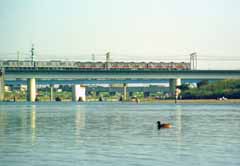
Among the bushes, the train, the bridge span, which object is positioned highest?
the train

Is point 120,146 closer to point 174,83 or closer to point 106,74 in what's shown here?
point 106,74

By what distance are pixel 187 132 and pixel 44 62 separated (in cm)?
12469

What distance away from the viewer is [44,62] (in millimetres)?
173000

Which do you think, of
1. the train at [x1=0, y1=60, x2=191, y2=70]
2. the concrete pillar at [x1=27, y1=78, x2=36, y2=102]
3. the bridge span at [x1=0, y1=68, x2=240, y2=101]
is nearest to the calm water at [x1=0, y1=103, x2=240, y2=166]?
the bridge span at [x1=0, y1=68, x2=240, y2=101]

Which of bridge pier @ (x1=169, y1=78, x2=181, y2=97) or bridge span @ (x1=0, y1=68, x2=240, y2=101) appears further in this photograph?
bridge pier @ (x1=169, y1=78, x2=181, y2=97)

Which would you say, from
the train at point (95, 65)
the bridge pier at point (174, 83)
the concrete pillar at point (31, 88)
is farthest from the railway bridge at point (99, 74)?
the train at point (95, 65)

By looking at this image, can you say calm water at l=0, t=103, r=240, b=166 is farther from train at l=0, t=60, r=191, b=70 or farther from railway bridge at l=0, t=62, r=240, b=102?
train at l=0, t=60, r=191, b=70

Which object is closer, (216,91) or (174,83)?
(216,91)

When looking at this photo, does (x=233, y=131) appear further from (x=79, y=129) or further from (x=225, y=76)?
(x=225, y=76)

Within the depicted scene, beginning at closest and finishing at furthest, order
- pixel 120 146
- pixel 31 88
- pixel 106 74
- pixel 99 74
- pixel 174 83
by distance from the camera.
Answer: pixel 120 146 → pixel 106 74 → pixel 99 74 → pixel 31 88 → pixel 174 83

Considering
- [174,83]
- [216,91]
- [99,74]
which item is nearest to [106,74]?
[99,74]

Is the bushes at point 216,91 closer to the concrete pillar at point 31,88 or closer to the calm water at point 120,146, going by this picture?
the concrete pillar at point 31,88

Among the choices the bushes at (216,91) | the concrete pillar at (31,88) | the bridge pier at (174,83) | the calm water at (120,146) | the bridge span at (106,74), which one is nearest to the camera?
the calm water at (120,146)

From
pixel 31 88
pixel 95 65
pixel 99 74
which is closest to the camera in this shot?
pixel 99 74
